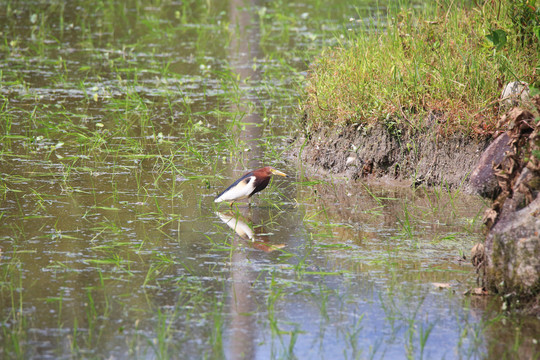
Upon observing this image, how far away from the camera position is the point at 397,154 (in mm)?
6758

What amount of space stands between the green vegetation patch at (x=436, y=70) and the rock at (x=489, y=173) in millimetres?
668

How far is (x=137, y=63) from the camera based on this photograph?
10234 mm

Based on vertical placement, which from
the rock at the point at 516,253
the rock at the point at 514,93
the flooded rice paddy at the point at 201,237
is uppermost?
the rock at the point at 514,93

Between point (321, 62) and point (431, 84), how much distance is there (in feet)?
4.26

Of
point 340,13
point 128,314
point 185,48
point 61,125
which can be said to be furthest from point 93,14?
point 128,314

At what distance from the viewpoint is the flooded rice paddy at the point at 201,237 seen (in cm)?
393

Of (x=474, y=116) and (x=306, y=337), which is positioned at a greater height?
(x=474, y=116)

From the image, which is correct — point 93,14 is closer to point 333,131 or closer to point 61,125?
point 61,125

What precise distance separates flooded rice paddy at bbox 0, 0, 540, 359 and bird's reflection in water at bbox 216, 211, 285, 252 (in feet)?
0.07

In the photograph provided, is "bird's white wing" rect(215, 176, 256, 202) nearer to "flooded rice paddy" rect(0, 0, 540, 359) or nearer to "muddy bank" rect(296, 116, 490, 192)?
"flooded rice paddy" rect(0, 0, 540, 359)

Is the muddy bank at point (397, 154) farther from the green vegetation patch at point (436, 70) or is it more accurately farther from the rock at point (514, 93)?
the rock at point (514, 93)

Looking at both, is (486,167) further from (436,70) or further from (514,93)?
(436,70)

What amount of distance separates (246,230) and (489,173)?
5.78ft

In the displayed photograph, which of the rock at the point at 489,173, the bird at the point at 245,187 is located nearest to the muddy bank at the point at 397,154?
the rock at the point at 489,173
